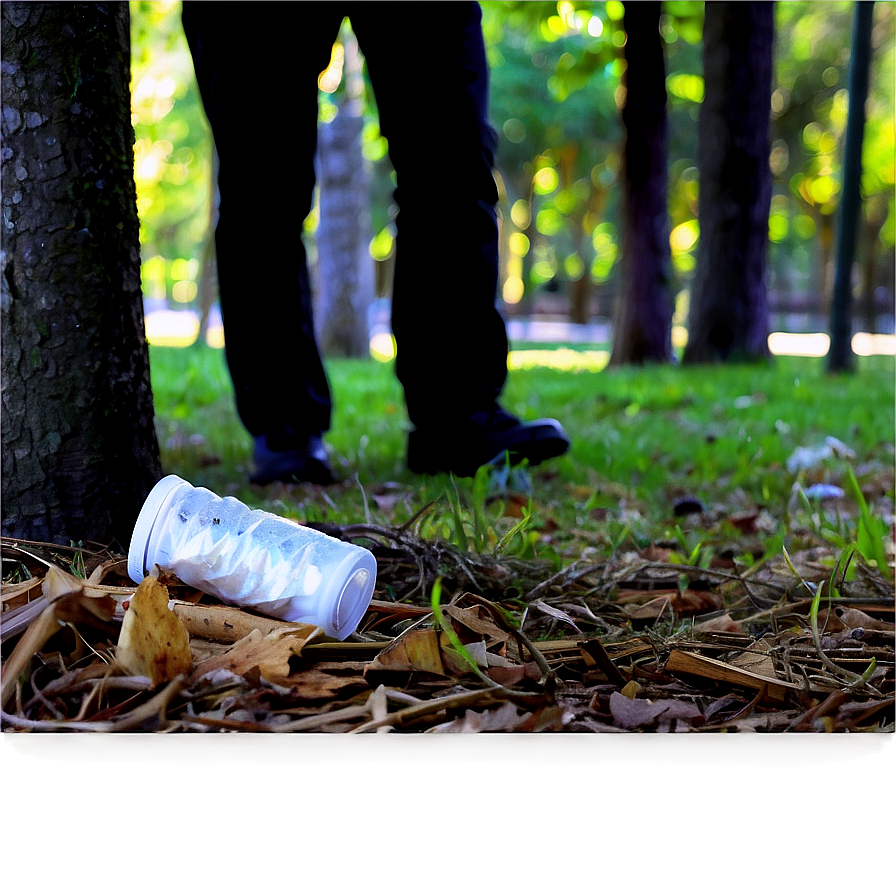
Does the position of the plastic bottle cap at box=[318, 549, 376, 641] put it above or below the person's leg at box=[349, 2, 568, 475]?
below

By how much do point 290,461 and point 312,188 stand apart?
1.88 feet

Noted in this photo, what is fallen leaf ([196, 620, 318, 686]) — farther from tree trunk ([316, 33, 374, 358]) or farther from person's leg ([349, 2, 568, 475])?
tree trunk ([316, 33, 374, 358])

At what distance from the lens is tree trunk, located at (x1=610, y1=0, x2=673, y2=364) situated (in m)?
6.05

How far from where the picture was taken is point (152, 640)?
0.91 metres

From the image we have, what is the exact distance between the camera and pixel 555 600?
4.21 feet

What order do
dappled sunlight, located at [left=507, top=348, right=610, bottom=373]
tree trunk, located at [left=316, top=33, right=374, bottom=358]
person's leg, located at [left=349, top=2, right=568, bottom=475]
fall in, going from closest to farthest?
1. person's leg, located at [left=349, top=2, right=568, bottom=475]
2. dappled sunlight, located at [left=507, top=348, right=610, bottom=373]
3. tree trunk, located at [left=316, top=33, right=374, bottom=358]

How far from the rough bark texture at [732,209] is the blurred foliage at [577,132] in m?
0.38

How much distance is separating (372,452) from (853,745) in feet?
5.34

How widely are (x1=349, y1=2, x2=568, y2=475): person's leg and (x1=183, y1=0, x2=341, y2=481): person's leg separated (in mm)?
151

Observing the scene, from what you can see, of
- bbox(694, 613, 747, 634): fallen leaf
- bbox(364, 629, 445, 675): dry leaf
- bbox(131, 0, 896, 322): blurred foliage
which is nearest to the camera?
bbox(364, 629, 445, 675): dry leaf

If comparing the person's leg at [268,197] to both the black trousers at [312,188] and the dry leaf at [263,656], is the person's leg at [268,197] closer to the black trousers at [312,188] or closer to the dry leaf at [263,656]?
the black trousers at [312,188]

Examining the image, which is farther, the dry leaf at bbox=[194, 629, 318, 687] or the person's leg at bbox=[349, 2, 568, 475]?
the person's leg at bbox=[349, 2, 568, 475]

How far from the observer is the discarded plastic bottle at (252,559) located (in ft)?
3.29

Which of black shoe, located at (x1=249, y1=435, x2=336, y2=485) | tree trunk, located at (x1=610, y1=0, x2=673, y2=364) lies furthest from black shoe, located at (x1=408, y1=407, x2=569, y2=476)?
tree trunk, located at (x1=610, y1=0, x2=673, y2=364)
